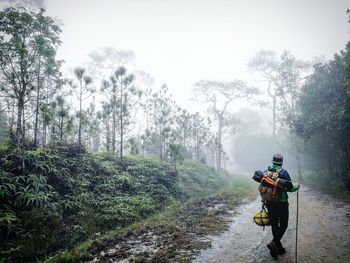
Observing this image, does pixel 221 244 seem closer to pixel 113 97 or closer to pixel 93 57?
pixel 113 97

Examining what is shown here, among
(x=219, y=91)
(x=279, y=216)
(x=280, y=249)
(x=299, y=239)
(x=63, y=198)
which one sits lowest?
(x=299, y=239)

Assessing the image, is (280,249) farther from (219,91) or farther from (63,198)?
(219,91)

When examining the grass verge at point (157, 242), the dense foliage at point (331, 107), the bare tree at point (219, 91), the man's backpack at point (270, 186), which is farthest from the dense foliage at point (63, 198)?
the bare tree at point (219, 91)

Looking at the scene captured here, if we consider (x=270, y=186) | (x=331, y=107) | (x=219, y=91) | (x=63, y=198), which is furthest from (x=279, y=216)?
(x=219, y=91)

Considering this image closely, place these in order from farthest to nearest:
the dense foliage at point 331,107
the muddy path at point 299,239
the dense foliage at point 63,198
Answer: the dense foliage at point 331,107
the dense foliage at point 63,198
the muddy path at point 299,239

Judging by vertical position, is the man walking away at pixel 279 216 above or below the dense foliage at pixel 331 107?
below

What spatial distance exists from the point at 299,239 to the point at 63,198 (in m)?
9.14

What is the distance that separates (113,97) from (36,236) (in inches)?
491

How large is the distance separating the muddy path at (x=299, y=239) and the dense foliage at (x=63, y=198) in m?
4.76

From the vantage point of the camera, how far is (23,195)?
8.61 m

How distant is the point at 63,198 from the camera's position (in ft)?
33.0

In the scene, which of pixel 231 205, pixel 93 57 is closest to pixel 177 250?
pixel 231 205

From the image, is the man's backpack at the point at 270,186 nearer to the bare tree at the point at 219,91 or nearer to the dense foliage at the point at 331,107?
the dense foliage at the point at 331,107

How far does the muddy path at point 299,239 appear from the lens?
574 cm
